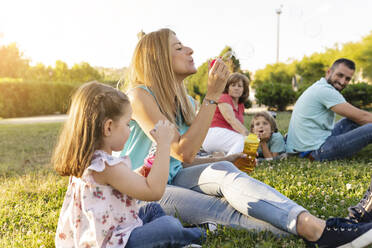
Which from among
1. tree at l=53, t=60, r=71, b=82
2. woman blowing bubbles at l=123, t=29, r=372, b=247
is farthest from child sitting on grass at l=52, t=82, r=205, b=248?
tree at l=53, t=60, r=71, b=82

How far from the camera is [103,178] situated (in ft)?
6.31

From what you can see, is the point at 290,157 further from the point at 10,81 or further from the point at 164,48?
the point at 10,81

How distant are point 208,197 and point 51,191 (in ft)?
6.55

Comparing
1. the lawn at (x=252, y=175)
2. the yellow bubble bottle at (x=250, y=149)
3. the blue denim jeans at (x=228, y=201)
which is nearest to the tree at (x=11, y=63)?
the lawn at (x=252, y=175)

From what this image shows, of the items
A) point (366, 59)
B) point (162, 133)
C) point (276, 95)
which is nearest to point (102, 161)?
point (162, 133)

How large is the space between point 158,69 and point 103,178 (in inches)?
42.6

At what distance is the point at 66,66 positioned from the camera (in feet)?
172

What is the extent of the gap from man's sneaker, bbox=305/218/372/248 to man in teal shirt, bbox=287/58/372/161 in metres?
2.99

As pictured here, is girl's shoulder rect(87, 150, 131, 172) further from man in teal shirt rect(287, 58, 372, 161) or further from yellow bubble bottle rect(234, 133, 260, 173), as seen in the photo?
man in teal shirt rect(287, 58, 372, 161)

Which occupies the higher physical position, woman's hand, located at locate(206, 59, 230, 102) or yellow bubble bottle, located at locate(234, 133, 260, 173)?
woman's hand, located at locate(206, 59, 230, 102)

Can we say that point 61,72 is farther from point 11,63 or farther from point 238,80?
point 238,80

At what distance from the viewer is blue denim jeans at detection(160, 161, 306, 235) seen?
2.19 meters

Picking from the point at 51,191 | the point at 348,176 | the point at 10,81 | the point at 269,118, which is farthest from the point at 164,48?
the point at 10,81

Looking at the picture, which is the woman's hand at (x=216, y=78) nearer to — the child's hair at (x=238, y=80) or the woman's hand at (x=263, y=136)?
the woman's hand at (x=263, y=136)
